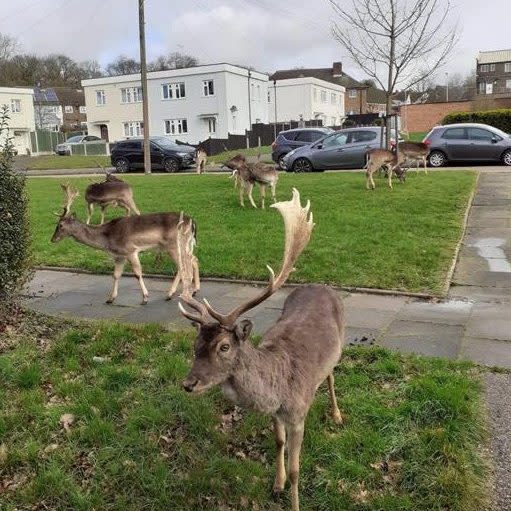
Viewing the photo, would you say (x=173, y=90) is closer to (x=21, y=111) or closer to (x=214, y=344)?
(x=21, y=111)

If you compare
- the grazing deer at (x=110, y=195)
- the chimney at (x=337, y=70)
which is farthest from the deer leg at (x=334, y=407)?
the chimney at (x=337, y=70)

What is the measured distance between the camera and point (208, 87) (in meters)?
52.2

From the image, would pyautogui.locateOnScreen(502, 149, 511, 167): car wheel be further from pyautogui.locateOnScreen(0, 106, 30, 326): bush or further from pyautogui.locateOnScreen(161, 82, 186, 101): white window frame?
pyautogui.locateOnScreen(161, 82, 186, 101): white window frame

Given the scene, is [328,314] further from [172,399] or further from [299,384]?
[172,399]

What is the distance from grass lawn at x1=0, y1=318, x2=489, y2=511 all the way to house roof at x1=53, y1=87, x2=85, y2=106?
89.9m

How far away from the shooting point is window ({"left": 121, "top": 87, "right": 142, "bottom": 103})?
56.7 m

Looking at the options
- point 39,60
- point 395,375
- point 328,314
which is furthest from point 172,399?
point 39,60

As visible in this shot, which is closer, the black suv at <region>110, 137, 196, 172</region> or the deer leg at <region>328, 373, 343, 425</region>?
Result: the deer leg at <region>328, 373, 343, 425</region>

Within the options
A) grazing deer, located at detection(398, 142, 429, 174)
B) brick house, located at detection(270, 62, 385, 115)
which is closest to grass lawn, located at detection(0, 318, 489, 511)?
grazing deer, located at detection(398, 142, 429, 174)

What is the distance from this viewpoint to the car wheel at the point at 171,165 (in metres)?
29.6

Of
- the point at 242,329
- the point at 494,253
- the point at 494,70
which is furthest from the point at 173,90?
the point at 494,70

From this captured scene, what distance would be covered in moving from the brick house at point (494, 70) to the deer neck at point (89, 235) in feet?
330

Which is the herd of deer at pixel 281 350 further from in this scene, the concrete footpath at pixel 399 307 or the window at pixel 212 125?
the window at pixel 212 125

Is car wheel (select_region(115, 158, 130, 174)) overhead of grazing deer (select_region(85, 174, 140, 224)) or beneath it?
overhead
